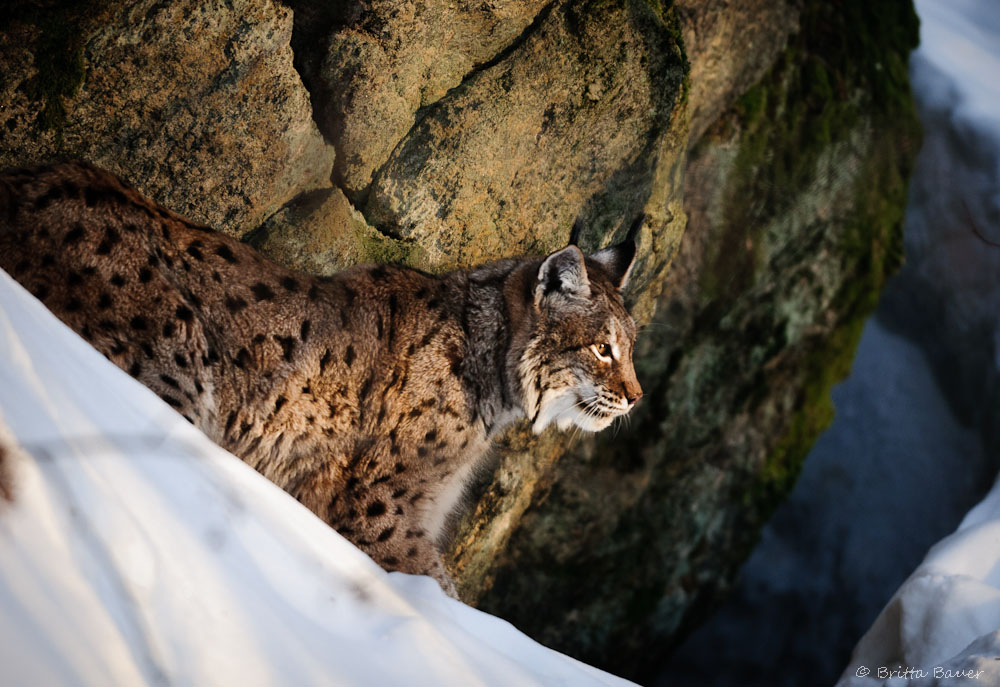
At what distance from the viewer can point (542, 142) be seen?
448 cm

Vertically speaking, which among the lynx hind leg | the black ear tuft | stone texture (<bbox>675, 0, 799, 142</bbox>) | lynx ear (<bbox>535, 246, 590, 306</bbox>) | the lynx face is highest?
stone texture (<bbox>675, 0, 799, 142</bbox>)

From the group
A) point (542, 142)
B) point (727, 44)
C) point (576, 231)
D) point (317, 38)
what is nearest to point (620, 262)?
point (576, 231)

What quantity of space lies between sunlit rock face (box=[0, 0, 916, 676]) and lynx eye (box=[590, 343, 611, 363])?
86 cm

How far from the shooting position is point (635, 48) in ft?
15.1

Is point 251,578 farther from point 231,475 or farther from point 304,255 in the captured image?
point 304,255

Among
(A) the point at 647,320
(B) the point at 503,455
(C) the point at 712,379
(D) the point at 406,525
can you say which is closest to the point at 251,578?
(D) the point at 406,525

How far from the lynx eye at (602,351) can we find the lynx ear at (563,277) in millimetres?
229

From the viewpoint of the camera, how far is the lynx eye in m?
3.93

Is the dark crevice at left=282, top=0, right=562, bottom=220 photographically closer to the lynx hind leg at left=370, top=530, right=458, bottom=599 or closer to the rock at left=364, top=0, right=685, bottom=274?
the rock at left=364, top=0, right=685, bottom=274

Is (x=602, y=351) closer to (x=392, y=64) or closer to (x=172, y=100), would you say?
(x=392, y=64)

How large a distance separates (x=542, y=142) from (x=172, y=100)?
1.79 metres

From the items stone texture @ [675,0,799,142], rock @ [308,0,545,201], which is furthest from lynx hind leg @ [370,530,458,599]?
stone texture @ [675,0,799,142]

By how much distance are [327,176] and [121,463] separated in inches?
79.3

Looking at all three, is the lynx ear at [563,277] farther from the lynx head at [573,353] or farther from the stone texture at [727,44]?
the stone texture at [727,44]
